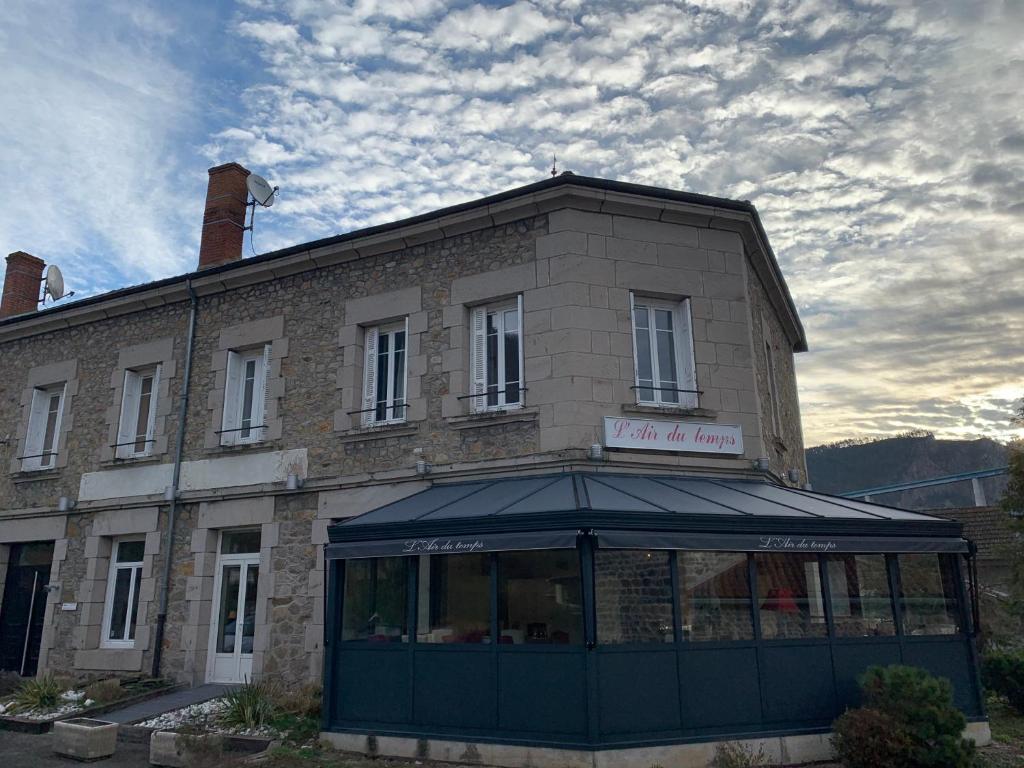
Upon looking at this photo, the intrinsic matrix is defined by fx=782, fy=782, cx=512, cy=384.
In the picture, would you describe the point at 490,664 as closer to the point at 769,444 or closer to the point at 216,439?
the point at 769,444

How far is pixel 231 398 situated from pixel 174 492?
1615 millimetres

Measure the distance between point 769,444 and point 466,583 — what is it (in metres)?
4.52

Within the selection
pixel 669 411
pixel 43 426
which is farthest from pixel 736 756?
pixel 43 426

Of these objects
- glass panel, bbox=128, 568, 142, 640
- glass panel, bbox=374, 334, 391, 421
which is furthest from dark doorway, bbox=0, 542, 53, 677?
glass panel, bbox=374, 334, 391, 421

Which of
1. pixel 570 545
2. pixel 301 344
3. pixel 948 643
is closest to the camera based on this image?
pixel 570 545

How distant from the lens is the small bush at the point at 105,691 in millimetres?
10359

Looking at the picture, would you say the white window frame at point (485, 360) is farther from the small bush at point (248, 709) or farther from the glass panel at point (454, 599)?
the small bush at point (248, 709)

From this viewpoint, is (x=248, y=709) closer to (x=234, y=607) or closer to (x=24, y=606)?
(x=234, y=607)

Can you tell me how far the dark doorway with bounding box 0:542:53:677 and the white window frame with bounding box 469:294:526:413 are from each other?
8370mm

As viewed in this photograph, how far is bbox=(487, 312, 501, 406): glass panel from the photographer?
9898mm

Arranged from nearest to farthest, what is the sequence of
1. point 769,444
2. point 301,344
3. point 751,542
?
point 751,542
point 769,444
point 301,344

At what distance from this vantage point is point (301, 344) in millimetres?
11398

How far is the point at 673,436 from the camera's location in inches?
369

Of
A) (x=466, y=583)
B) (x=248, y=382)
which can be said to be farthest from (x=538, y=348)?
(x=248, y=382)
